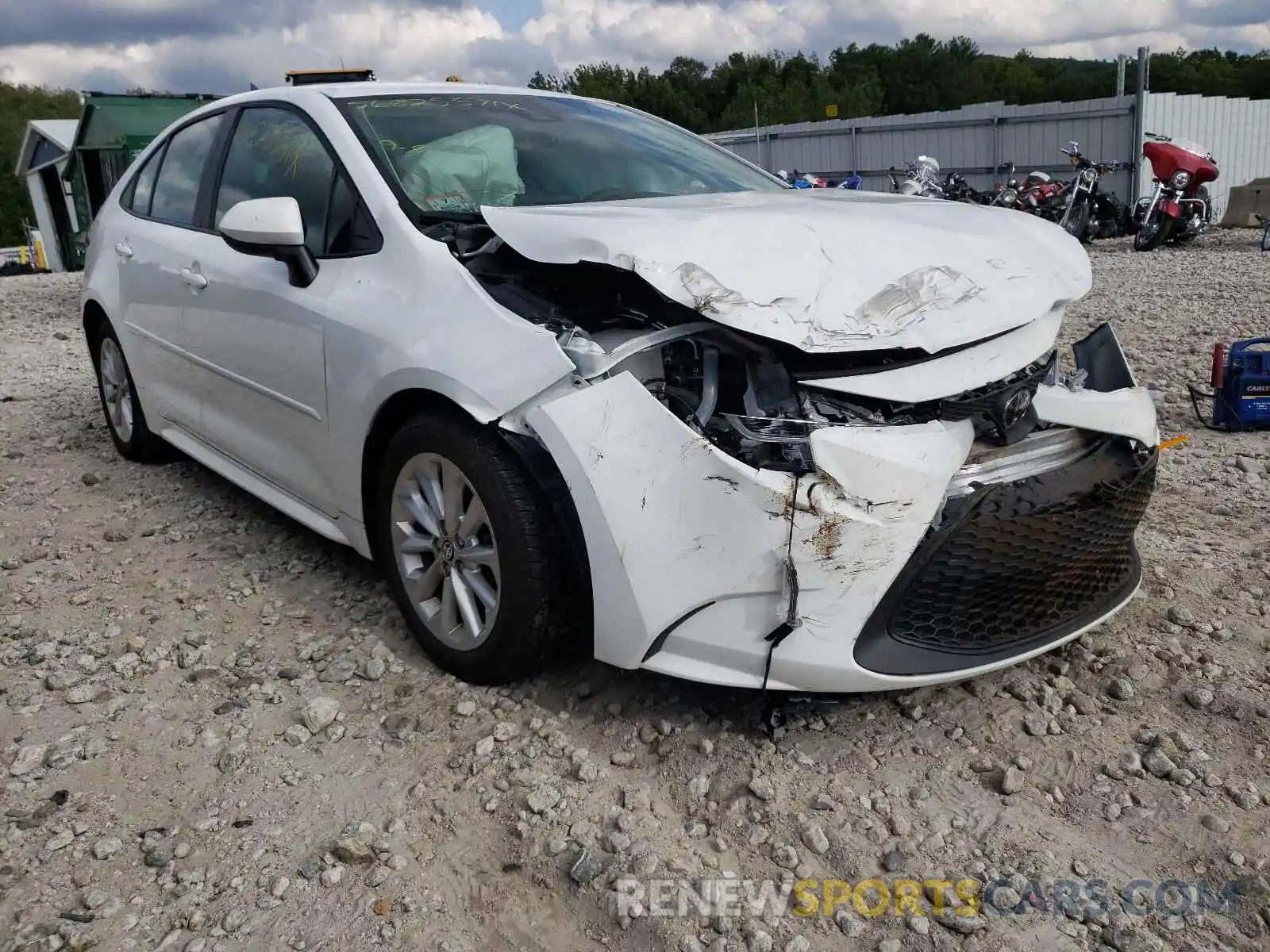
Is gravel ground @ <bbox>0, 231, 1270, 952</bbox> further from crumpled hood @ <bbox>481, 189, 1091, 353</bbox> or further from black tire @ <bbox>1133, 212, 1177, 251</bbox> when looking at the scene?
black tire @ <bbox>1133, 212, 1177, 251</bbox>

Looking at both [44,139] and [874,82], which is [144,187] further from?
[874,82]

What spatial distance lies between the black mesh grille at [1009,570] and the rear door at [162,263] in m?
2.81

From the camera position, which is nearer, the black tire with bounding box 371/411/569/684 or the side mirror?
the black tire with bounding box 371/411/569/684

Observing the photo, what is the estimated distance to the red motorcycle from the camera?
12.6 meters

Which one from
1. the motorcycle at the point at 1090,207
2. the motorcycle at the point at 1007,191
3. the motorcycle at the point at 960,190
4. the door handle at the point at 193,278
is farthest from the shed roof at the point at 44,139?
the door handle at the point at 193,278

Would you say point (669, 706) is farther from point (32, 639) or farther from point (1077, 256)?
point (32, 639)

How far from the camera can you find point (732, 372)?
2.39m

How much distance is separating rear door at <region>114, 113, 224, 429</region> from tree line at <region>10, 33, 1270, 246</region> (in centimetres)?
4736

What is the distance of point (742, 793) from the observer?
2.38 metres

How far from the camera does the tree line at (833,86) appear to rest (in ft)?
172

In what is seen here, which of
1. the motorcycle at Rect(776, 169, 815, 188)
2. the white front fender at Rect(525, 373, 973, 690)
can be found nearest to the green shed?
the motorcycle at Rect(776, 169, 815, 188)

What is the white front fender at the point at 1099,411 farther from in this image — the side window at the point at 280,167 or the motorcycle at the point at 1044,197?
the motorcycle at the point at 1044,197

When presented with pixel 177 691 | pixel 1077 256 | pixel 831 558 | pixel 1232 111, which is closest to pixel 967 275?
pixel 1077 256

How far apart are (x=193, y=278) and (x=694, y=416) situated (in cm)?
229
